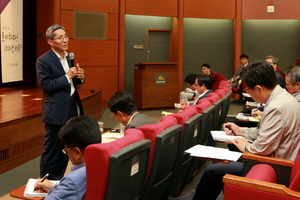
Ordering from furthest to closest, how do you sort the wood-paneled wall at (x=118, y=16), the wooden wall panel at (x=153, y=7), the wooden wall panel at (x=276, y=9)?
1. the wooden wall panel at (x=276, y=9)
2. the wooden wall panel at (x=153, y=7)
3. the wood-paneled wall at (x=118, y=16)

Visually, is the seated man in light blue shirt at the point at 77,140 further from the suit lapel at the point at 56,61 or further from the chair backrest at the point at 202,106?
the chair backrest at the point at 202,106

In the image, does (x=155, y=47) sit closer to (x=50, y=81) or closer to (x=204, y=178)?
(x=50, y=81)

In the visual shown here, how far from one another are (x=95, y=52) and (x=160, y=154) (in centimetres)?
646

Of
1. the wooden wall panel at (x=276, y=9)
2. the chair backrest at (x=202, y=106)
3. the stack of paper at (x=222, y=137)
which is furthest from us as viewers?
the wooden wall panel at (x=276, y=9)

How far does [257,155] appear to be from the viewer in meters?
2.20

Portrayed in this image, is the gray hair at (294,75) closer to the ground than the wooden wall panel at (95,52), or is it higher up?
closer to the ground

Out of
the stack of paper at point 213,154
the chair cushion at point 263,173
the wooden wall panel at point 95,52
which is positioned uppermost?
the wooden wall panel at point 95,52

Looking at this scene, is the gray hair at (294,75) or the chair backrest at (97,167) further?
the gray hair at (294,75)

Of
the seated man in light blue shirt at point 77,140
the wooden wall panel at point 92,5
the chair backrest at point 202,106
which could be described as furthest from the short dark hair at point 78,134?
the wooden wall panel at point 92,5

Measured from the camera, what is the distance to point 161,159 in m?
2.06

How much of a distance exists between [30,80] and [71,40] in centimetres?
150

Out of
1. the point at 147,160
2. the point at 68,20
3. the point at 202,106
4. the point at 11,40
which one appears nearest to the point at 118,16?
the point at 68,20

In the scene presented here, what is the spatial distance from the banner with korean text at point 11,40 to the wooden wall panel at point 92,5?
3.05 feet

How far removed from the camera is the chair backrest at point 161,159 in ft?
6.50
